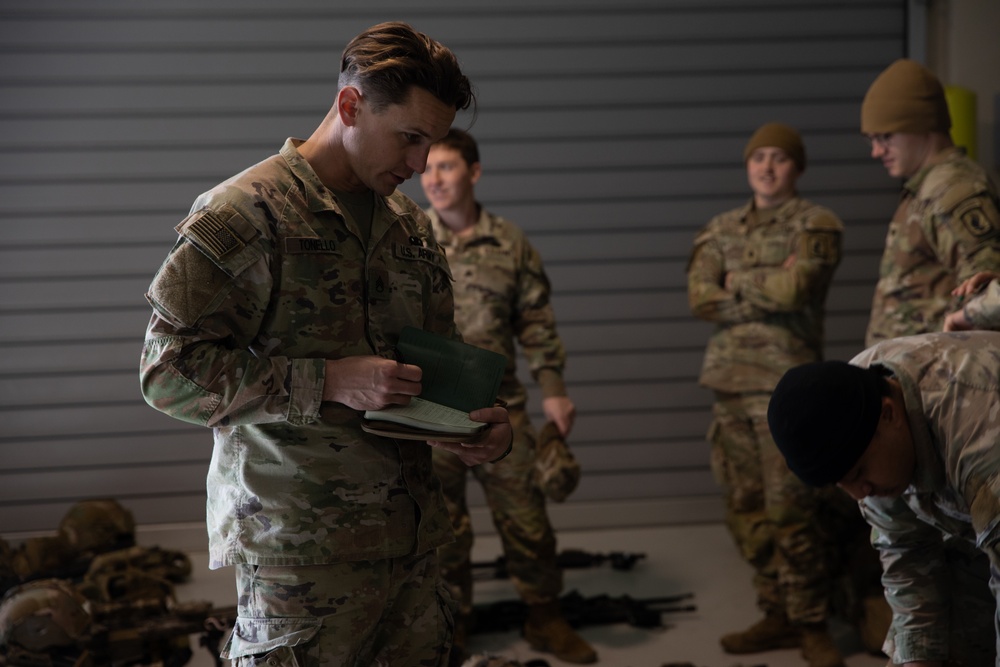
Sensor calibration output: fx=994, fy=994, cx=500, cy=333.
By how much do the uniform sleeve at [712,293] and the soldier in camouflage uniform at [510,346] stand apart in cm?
66

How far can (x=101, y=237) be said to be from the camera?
5.57 metres

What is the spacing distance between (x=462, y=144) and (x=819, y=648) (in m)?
2.34

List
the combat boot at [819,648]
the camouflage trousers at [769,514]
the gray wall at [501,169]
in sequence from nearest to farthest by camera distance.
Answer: the combat boot at [819,648] < the camouflage trousers at [769,514] < the gray wall at [501,169]

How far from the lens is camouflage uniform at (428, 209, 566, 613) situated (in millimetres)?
3953

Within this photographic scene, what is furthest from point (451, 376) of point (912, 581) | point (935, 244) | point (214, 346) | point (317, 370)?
point (935, 244)

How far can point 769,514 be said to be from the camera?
388cm

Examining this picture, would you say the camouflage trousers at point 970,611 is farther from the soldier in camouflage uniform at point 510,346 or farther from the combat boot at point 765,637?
the soldier in camouflage uniform at point 510,346

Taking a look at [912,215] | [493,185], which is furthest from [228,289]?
[493,185]

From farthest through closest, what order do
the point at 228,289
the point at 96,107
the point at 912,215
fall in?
the point at 96,107 < the point at 912,215 < the point at 228,289

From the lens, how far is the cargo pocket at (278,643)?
182 centimetres

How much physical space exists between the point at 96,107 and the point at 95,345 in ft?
4.34

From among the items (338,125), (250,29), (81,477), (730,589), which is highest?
(250,29)

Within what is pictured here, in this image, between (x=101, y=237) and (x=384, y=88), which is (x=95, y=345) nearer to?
(x=101, y=237)

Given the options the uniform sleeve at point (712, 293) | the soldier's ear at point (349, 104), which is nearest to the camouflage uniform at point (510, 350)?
the uniform sleeve at point (712, 293)
